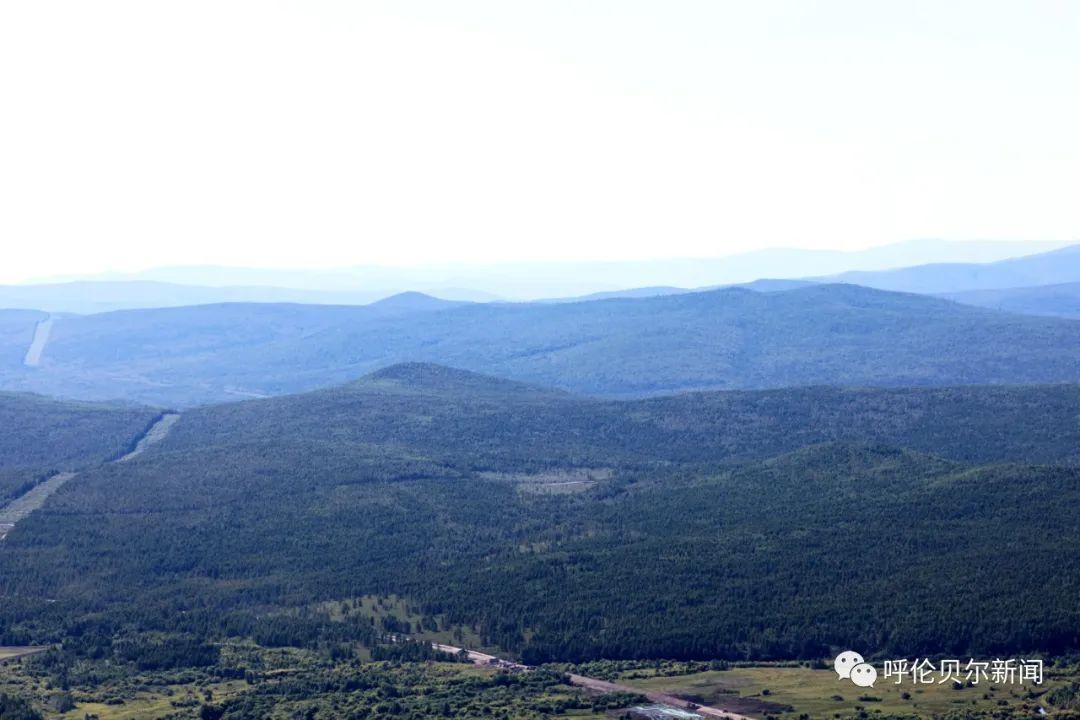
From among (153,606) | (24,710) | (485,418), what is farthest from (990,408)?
(24,710)

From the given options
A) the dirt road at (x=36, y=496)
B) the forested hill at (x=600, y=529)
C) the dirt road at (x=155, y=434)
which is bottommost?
the dirt road at (x=36, y=496)

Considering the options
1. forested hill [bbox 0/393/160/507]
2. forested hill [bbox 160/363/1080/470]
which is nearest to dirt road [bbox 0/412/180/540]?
forested hill [bbox 0/393/160/507]

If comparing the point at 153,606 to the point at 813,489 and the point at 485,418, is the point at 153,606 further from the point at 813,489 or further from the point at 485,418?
the point at 485,418
